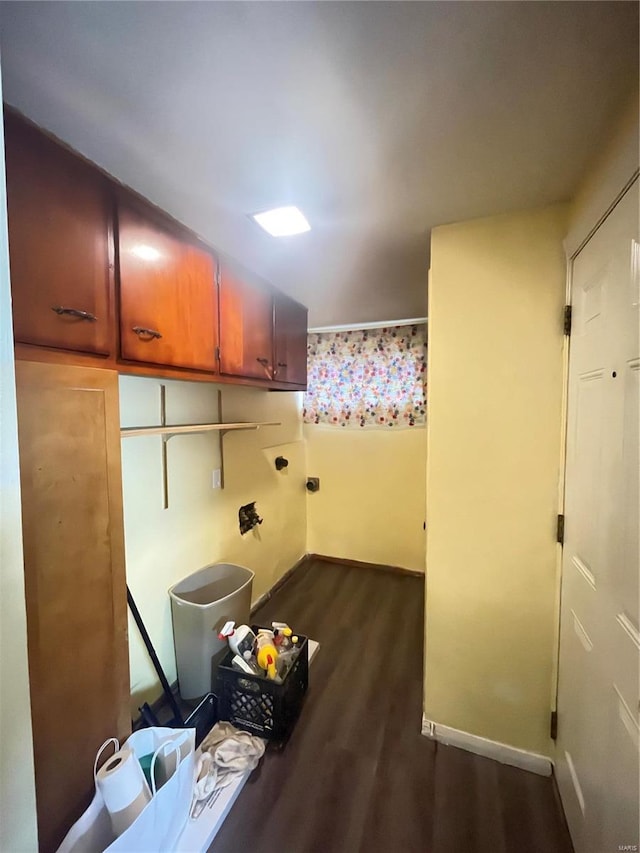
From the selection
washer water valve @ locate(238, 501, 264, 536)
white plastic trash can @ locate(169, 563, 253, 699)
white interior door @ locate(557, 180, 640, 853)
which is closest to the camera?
white interior door @ locate(557, 180, 640, 853)

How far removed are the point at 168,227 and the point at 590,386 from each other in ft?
5.42

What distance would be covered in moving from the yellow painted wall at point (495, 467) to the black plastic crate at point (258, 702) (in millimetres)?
719

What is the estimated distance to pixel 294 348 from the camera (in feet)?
7.77

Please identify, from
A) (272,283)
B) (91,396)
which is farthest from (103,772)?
(272,283)

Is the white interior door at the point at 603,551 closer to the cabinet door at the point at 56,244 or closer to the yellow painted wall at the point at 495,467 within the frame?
the yellow painted wall at the point at 495,467

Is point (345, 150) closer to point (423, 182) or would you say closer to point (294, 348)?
point (423, 182)

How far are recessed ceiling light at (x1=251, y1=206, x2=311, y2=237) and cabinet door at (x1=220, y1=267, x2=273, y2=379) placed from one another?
13.9 inches

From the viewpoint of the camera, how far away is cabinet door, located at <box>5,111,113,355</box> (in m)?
0.86

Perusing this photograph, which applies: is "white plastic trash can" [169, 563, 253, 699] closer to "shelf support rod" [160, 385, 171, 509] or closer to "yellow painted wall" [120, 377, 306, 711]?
"yellow painted wall" [120, 377, 306, 711]

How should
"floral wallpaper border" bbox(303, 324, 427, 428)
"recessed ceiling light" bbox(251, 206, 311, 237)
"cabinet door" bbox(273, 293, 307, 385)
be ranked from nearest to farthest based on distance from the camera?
1. "recessed ceiling light" bbox(251, 206, 311, 237)
2. "cabinet door" bbox(273, 293, 307, 385)
3. "floral wallpaper border" bbox(303, 324, 427, 428)

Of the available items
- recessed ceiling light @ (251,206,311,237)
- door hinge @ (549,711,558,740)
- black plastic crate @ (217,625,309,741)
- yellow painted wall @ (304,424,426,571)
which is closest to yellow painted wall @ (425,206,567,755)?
door hinge @ (549,711,558,740)

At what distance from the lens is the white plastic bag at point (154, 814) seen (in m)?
0.89

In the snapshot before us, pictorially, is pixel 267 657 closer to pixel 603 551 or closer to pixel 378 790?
pixel 378 790

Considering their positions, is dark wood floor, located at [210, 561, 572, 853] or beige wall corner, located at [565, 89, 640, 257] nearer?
beige wall corner, located at [565, 89, 640, 257]
